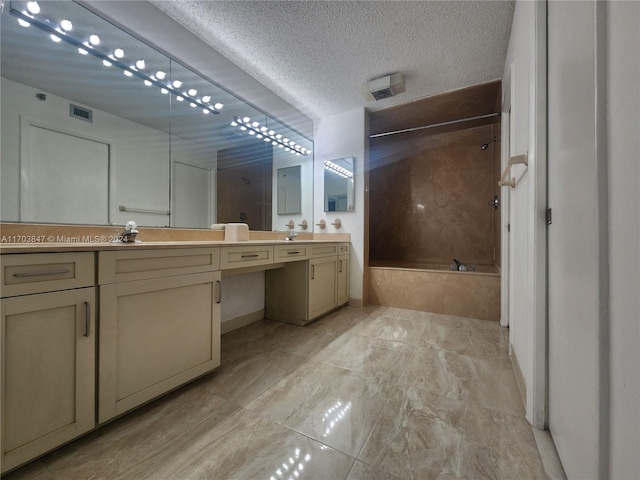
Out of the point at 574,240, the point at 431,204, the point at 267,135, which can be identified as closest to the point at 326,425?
the point at 574,240

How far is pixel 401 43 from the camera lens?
6.44 ft

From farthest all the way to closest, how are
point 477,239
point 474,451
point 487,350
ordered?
1. point 477,239
2. point 487,350
3. point 474,451

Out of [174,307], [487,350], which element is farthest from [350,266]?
[174,307]

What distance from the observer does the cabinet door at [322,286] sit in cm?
238

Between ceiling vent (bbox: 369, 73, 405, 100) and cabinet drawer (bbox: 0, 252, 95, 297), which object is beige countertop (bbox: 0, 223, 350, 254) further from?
ceiling vent (bbox: 369, 73, 405, 100)

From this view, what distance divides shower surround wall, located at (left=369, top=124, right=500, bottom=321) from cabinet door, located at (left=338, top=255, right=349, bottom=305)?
326 millimetres

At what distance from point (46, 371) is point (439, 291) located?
289cm

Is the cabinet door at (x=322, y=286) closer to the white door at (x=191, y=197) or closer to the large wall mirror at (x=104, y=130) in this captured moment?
the large wall mirror at (x=104, y=130)

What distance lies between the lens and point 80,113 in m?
1.36

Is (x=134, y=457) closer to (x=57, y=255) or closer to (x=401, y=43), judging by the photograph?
(x=57, y=255)

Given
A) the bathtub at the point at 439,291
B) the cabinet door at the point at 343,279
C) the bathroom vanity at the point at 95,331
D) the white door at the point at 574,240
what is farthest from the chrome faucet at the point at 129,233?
the bathtub at the point at 439,291

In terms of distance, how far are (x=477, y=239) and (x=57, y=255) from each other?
444 centimetres

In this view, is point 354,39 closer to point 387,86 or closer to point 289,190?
point 387,86

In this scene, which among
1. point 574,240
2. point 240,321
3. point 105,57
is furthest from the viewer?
point 240,321
